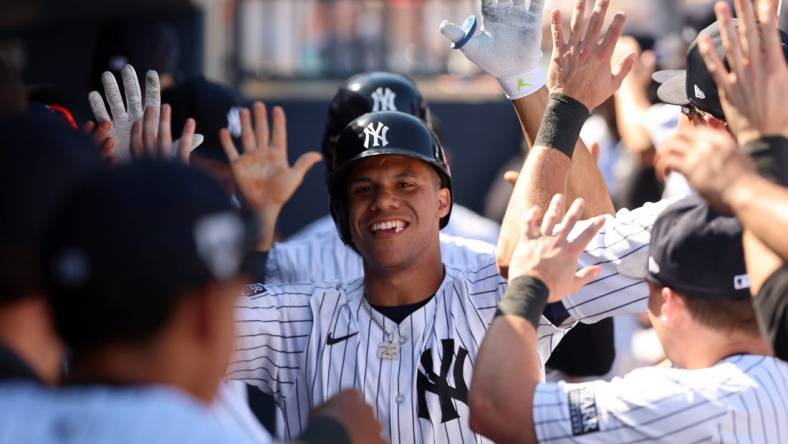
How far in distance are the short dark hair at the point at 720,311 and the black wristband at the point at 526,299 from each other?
0.31m

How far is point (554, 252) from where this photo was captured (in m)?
2.74

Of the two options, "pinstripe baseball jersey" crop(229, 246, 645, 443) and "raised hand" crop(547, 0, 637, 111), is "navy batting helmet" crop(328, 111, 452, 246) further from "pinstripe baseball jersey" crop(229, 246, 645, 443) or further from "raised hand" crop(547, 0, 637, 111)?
"raised hand" crop(547, 0, 637, 111)

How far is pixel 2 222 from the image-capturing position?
195 centimetres

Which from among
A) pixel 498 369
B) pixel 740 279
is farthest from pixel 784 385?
pixel 498 369

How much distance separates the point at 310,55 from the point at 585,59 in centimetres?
609

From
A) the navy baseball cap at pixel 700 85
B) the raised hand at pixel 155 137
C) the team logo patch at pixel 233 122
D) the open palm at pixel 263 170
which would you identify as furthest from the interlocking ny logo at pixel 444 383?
the team logo patch at pixel 233 122

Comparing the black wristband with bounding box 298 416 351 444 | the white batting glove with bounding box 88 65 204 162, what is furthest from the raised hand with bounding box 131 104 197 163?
the black wristband with bounding box 298 416 351 444

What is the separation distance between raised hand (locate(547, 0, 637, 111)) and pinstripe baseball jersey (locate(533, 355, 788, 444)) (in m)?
0.92

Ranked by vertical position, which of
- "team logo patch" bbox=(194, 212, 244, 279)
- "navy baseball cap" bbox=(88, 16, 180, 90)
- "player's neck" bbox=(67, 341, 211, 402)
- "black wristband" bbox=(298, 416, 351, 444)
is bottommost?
"black wristband" bbox=(298, 416, 351, 444)

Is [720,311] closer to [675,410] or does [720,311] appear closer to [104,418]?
[675,410]

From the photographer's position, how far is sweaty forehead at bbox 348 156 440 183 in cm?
367

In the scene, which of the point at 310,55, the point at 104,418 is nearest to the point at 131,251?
the point at 104,418

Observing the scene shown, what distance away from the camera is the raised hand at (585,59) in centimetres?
330

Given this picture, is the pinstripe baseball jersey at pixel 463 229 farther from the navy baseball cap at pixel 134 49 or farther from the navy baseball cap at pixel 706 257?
the navy baseball cap at pixel 706 257
